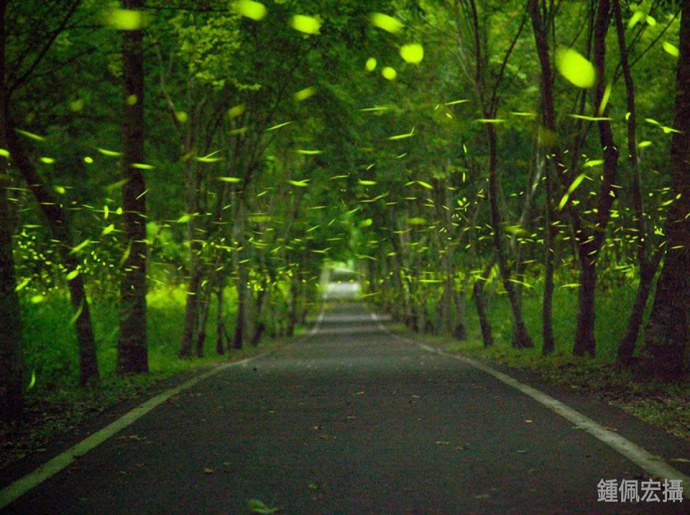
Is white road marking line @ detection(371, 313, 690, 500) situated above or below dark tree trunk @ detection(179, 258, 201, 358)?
below

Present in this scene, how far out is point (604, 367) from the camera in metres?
14.7

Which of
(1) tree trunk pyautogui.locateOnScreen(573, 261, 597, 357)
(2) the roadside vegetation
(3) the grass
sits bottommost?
(3) the grass

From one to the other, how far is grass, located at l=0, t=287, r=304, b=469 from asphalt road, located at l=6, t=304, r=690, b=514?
2.64ft

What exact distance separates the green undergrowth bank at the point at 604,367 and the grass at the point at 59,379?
17.9 feet

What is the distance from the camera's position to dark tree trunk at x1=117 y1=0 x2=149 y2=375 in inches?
666

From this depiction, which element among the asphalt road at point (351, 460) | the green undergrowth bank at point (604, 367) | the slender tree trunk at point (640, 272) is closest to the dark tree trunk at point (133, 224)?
the asphalt road at point (351, 460)

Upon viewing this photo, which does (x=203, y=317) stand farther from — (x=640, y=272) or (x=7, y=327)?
(x=7, y=327)

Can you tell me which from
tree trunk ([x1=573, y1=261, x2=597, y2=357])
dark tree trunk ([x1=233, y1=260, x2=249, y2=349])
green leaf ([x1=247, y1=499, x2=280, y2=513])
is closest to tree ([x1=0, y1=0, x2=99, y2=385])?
tree trunk ([x1=573, y1=261, x2=597, y2=357])

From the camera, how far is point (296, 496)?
247 inches

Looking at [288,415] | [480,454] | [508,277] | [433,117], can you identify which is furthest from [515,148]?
[480,454]

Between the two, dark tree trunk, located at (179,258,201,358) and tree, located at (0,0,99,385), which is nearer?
tree, located at (0,0,99,385)

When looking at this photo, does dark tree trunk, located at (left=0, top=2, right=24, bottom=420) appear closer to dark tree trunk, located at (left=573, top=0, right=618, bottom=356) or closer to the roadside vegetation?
the roadside vegetation

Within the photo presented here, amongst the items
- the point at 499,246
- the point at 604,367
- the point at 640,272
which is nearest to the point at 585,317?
the point at 604,367

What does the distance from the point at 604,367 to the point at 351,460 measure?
8051 millimetres
